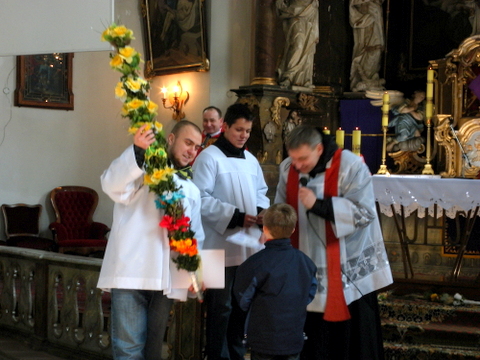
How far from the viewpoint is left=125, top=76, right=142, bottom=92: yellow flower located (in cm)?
299

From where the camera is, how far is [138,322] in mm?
3094

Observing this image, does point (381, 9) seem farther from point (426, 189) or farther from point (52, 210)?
point (52, 210)

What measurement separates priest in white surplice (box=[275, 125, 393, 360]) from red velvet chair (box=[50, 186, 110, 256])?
6.07m

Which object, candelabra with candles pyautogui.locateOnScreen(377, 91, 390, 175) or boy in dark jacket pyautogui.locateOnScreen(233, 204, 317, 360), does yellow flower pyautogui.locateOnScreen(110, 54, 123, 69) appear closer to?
boy in dark jacket pyautogui.locateOnScreen(233, 204, 317, 360)

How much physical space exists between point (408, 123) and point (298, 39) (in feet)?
5.50

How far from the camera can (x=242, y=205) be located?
4043 mm

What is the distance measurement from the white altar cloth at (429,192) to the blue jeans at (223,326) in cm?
247

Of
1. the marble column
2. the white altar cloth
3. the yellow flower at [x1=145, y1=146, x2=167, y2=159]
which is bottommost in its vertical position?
the white altar cloth

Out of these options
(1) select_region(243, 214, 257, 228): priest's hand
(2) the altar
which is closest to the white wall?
(2) the altar

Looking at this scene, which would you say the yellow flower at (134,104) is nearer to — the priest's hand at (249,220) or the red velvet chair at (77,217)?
the priest's hand at (249,220)

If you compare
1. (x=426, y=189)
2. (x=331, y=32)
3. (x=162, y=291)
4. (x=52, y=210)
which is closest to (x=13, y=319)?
(x=162, y=291)

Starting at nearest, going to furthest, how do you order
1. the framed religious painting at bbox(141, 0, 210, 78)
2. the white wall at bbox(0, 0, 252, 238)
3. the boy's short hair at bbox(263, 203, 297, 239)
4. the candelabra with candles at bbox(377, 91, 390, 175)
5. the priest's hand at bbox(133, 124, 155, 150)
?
the priest's hand at bbox(133, 124, 155, 150) < the boy's short hair at bbox(263, 203, 297, 239) < the candelabra with candles at bbox(377, 91, 390, 175) < the white wall at bbox(0, 0, 252, 238) < the framed religious painting at bbox(141, 0, 210, 78)

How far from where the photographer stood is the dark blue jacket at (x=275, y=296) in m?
3.09

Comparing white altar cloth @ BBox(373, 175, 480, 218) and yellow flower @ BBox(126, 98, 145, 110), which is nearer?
yellow flower @ BBox(126, 98, 145, 110)
